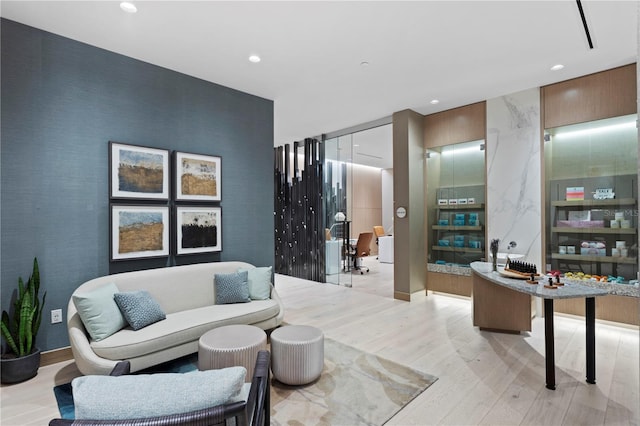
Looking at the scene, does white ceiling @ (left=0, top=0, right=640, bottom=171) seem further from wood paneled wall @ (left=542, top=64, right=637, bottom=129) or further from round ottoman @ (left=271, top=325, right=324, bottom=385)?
round ottoman @ (left=271, top=325, right=324, bottom=385)

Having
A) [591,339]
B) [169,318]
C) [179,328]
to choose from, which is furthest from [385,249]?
[179,328]

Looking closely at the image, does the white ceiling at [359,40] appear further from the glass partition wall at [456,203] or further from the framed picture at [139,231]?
the framed picture at [139,231]

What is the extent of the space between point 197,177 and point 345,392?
2.91 metres

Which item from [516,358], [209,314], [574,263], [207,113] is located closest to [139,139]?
[207,113]

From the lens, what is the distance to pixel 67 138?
10.2 feet

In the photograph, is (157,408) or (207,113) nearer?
(157,408)

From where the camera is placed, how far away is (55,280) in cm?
302

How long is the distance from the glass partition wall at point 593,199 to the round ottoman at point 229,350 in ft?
13.8

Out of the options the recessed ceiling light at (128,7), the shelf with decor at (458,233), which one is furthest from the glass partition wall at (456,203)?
the recessed ceiling light at (128,7)

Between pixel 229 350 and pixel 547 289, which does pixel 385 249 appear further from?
pixel 229 350

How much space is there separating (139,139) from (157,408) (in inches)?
131

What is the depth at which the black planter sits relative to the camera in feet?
8.48

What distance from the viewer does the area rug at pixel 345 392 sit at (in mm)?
2176

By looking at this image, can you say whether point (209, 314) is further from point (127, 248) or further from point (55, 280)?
point (55, 280)
